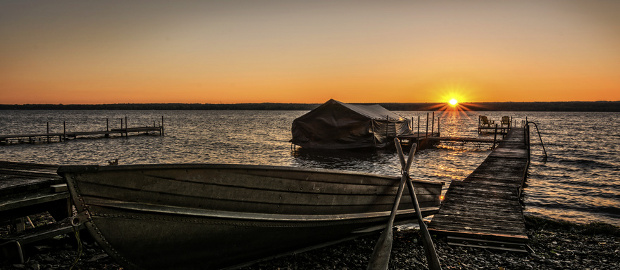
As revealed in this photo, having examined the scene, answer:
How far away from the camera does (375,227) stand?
7.69m

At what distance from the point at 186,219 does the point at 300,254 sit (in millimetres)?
2402

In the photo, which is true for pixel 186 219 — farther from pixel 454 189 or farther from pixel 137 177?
pixel 454 189

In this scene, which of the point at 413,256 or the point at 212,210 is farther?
the point at 413,256

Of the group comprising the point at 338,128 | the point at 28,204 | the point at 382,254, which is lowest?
the point at 382,254

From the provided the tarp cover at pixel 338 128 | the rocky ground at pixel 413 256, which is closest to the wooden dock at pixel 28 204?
the rocky ground at pixel 413 256

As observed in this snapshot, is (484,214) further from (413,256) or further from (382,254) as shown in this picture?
(382,254)

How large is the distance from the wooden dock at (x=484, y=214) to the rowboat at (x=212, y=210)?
2.07 m

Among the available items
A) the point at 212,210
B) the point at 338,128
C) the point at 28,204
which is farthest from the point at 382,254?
the point at 338,128

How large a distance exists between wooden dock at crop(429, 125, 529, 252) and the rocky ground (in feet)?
0.93

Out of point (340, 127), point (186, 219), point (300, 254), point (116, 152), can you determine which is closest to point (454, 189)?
point (300, 254)

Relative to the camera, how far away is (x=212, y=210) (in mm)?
5504

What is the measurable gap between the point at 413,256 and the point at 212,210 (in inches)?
152

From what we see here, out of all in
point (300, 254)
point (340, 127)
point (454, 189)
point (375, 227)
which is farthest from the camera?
point (340, 127)

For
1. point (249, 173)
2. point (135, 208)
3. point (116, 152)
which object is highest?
point (249, 173)
